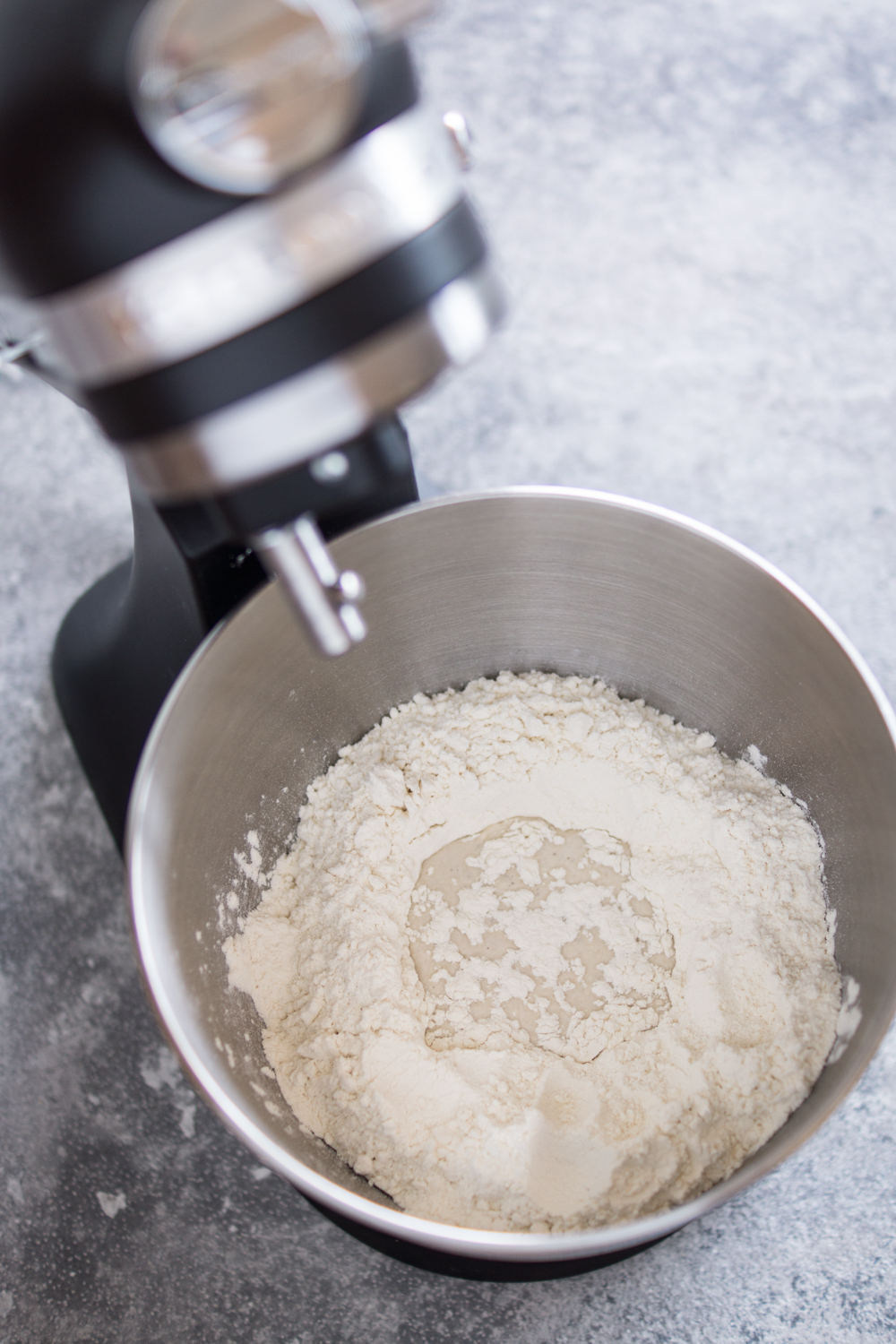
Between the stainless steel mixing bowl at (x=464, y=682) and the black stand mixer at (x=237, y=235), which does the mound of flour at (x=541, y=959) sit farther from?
the black stand mixer at (x=237, y=235)

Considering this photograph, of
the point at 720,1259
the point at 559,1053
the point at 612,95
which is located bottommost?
the point at 720,1259

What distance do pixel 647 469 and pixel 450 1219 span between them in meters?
0.76

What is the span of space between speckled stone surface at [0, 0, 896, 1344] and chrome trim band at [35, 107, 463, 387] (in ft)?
2.18

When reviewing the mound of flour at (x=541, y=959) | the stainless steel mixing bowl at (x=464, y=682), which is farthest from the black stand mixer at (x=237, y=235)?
the mound of flour at (x=541, y=959)

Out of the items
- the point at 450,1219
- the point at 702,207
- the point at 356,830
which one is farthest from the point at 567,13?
the point at 450,1219

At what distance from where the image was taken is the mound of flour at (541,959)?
0.65 metres

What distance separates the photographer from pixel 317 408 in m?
0.39

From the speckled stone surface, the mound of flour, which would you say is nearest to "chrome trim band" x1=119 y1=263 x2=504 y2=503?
the mound of flour

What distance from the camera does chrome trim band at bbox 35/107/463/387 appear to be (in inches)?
14.1

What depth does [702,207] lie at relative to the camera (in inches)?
46.5

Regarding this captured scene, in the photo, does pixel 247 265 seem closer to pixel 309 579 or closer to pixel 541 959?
pixel 309 579

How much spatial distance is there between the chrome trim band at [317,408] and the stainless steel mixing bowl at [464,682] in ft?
0.81

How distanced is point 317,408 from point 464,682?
1.59 ft

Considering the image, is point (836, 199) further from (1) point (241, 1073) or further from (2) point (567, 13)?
(1) point (241, 1073)
